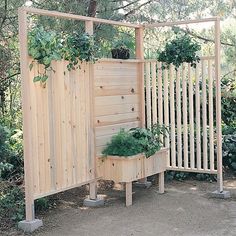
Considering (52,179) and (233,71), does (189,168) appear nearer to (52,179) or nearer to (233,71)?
(52,179)

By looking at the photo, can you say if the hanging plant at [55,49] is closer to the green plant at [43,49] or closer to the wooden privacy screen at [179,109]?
the green plant at [43,49]

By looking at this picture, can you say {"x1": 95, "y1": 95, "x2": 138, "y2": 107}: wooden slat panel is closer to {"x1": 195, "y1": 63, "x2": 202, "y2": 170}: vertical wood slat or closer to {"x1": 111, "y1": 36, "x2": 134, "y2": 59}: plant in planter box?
{"x1": 111, "y1": 36, "x2": 134, "y2": 59}: plant in planter box

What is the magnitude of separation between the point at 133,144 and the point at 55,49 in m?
1.52

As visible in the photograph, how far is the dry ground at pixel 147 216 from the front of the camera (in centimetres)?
465

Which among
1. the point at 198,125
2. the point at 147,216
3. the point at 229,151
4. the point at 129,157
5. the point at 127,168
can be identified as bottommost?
the point at 147,216

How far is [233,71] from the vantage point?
961 centimetres

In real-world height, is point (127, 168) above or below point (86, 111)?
below

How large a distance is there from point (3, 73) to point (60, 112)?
255 centimetres

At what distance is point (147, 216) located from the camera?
518 cm

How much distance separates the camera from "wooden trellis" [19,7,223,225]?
476cm

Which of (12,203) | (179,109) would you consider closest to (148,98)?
(179,109)

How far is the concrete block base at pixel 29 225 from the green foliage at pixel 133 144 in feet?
4.20

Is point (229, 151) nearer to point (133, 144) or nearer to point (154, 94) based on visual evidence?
point (154, 94)

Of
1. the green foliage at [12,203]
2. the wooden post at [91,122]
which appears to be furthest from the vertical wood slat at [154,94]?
the green foliage at [12,203]
